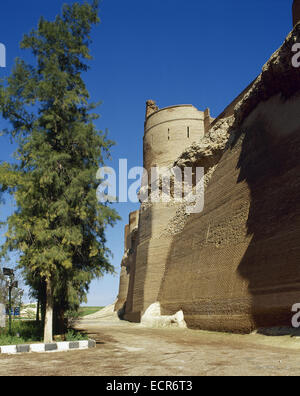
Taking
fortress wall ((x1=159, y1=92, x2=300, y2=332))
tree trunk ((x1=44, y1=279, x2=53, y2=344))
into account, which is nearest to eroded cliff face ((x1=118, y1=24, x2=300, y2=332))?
fortress wall ((x1=159, y1=92, x2=300, y2=332))

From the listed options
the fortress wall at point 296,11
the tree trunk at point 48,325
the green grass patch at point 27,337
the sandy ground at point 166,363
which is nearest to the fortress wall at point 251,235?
the sandy ground at point 166,363

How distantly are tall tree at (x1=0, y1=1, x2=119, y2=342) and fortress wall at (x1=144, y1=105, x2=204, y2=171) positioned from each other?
634 inches

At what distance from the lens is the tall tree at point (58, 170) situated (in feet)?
31.7

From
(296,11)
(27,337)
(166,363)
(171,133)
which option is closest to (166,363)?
(166,363)

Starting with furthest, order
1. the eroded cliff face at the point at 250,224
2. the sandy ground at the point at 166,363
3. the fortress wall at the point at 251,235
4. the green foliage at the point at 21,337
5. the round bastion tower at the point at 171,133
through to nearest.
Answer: the round bastion tower at the point at 171,133 → the eroded cliff face at the point at 250,224 → the fortress wall at the point at 251,235 → the green foliage at the point at 21,337 → the sandy ground at the point at 166,363

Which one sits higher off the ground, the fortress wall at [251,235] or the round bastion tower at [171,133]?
the round bastion tower at [171,133]

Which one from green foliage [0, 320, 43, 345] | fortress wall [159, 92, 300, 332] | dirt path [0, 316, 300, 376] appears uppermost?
fortress wall [159, 92, 300, 332]

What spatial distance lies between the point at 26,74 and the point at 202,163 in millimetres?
11778

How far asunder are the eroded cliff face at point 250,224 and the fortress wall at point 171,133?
7431 mm

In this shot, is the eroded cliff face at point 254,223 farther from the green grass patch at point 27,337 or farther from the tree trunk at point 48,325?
the tree trunk at point 48,325

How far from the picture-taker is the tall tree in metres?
9.67

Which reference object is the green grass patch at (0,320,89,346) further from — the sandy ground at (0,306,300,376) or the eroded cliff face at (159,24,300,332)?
the eroded cliff face at (159,24,300,332)

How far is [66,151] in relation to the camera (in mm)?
10859
